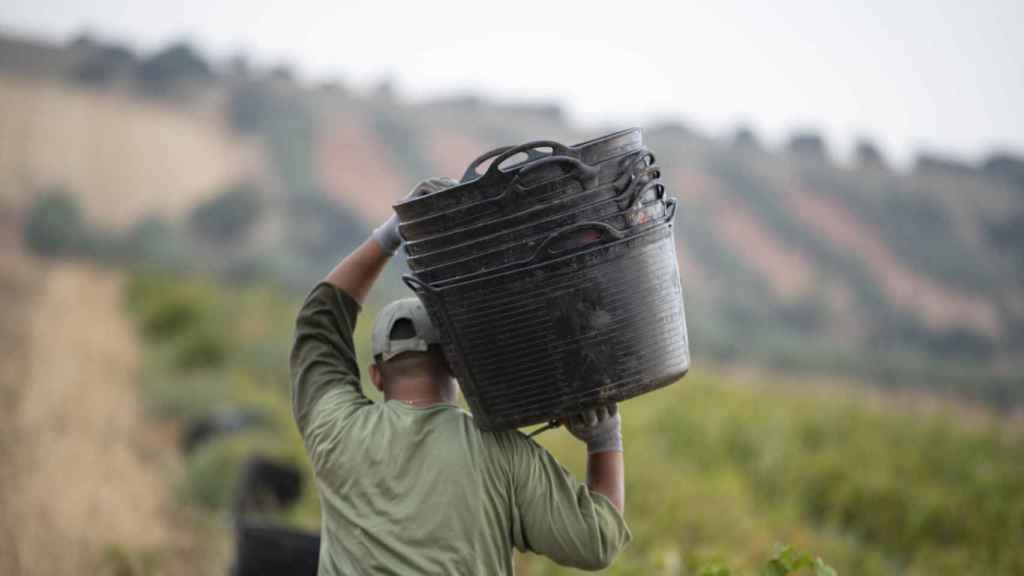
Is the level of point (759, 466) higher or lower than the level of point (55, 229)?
lower

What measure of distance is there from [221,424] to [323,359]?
256 inches

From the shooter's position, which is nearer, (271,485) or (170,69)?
(271,485)

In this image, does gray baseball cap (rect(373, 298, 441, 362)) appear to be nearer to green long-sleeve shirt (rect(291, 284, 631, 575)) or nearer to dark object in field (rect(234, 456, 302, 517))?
green long-sleeve shirt (rect(291, 284, 631, 575))

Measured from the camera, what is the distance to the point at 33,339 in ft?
42.2

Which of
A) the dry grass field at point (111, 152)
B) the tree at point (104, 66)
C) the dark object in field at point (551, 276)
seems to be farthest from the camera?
the tree at point (104, 66)

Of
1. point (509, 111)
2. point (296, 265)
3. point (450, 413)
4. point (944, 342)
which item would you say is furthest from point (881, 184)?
point (450, 413)

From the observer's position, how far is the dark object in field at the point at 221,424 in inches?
339

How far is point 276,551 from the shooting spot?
357cm

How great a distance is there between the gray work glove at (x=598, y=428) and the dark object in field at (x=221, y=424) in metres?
6.64

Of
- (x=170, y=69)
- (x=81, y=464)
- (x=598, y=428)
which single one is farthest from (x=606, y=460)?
(x=170, y=69)

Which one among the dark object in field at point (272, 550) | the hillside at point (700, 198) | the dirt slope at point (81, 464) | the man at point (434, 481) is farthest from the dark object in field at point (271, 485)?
the hillside at point (700, 198)

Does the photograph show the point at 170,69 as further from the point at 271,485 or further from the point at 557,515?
the point at 557,515

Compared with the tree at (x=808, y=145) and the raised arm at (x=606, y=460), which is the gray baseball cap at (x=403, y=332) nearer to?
the raised arm at (x=606, y=460)

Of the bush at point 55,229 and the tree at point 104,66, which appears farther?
the tree at point 104,66
